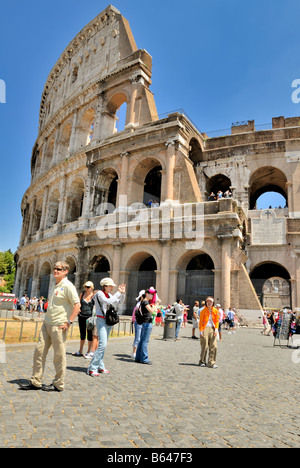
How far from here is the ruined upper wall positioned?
23.1 metres

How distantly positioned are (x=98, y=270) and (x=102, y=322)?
1643 cm

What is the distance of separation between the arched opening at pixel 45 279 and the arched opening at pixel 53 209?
317 centimetres

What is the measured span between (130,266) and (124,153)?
6.93 m

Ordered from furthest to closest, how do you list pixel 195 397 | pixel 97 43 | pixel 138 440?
1. pixel 97 43
2. pixel 195 397
3. pixel 138 440

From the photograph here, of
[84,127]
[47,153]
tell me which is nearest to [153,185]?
[84,127]

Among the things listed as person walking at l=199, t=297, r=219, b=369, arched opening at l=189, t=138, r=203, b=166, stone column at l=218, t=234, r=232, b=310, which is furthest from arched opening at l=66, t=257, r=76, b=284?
person walking at l=199, t=297, r=219, b=369

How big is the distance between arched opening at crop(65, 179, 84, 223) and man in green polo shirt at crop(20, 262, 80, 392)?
20.1 metres

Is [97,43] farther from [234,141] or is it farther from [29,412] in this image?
[29,412]

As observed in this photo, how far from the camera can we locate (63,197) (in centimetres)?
2392

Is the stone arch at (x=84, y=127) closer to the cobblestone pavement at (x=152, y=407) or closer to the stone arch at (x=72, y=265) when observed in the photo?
the stone arch at (x=72, y=265)

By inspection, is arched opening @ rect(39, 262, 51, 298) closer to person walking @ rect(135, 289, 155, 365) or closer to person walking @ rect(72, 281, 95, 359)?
person walking @ rect(72, 281, 95, 359)

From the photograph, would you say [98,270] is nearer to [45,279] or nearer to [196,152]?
[45,279]

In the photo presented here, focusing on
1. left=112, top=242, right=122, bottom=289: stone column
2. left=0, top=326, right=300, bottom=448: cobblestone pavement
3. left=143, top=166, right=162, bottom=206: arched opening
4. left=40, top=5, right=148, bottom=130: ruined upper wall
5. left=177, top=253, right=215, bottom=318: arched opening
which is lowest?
left=0, top=326, right=300, bottom=448: cobblestone pavement
